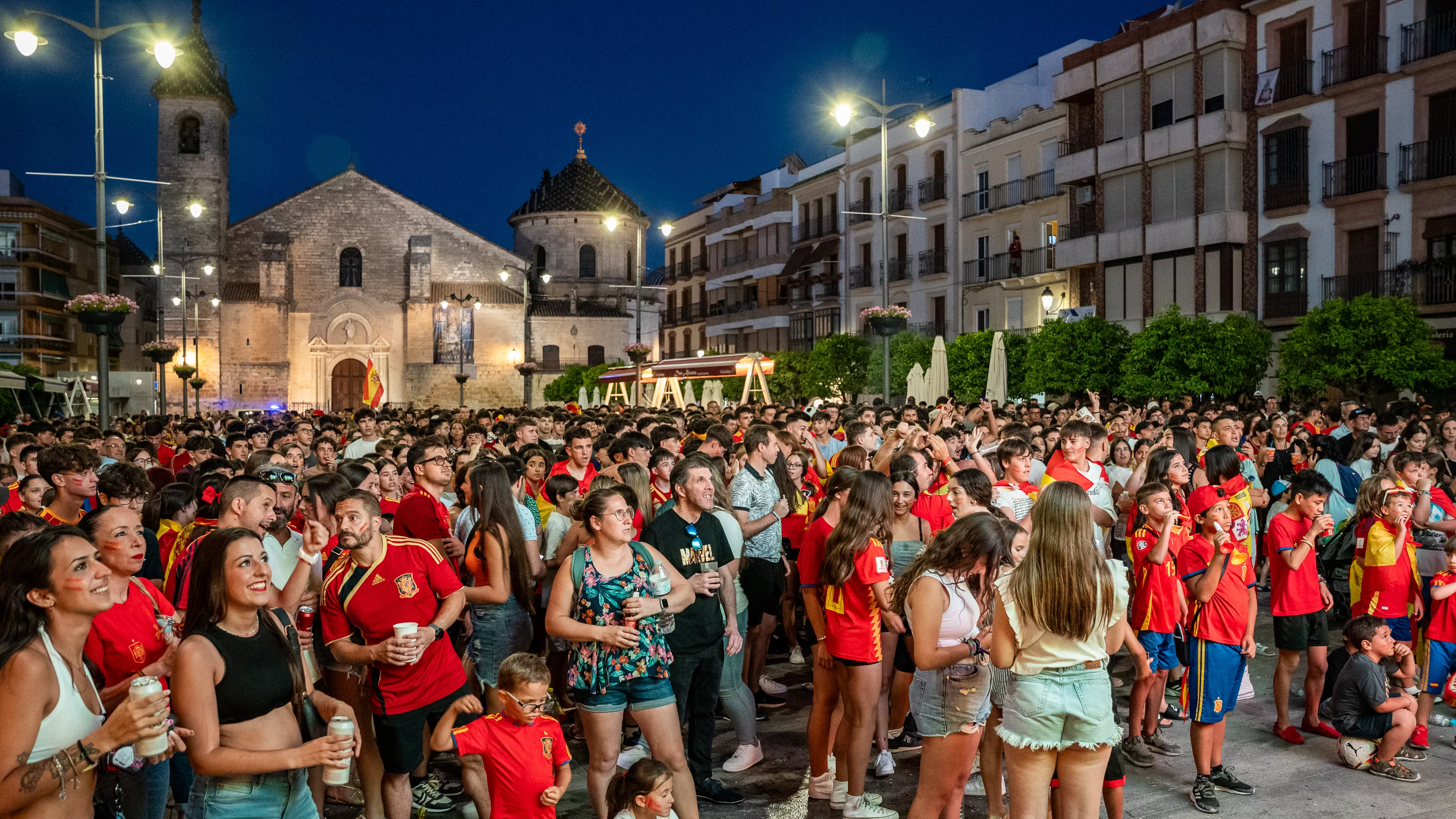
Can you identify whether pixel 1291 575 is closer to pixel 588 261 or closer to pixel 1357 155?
pixel 1357 155

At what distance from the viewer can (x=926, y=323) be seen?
40719mm

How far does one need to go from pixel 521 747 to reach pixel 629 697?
664 millimetres

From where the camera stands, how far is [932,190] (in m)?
40.5

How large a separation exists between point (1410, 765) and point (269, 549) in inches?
268

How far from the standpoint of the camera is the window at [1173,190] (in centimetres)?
2966

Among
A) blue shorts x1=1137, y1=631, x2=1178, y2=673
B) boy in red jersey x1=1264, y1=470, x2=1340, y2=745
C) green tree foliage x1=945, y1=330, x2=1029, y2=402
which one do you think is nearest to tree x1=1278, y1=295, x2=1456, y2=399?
green tree foliage x1=945, y1=330, x2=1029, y2=402

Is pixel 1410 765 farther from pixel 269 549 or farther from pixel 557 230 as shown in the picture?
pixel 557 230

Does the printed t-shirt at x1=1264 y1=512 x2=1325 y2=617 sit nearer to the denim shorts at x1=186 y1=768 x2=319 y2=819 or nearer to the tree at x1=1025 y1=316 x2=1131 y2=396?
the denim shorts at x1=186 y1=768 x2=319 y2=819

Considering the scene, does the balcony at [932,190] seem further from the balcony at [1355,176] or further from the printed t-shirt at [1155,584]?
the printed t-shirt at [1155,584]

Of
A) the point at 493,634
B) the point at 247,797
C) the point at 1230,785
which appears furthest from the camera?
the point at 493,634

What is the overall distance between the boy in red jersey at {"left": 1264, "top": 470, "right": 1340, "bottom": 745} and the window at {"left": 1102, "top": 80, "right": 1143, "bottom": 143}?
2674 centimetres

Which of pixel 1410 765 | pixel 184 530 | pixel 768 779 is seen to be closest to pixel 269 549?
pixel 184 530

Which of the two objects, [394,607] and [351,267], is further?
[351,267]

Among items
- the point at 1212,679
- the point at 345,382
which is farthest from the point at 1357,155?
the point at 345,382
